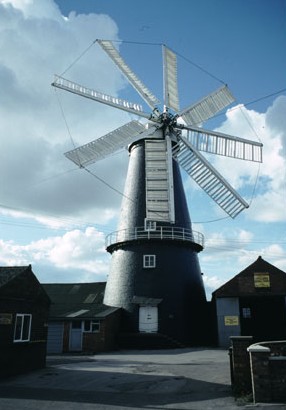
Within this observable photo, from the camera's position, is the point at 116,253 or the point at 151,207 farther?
the point at 116,253

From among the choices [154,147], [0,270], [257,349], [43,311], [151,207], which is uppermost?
[154,147]

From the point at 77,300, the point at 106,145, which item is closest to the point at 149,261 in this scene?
the point at 77,300

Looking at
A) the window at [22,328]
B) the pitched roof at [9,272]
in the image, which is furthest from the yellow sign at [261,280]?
the pitched roof at [9,272]

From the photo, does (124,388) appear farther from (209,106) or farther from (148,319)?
(209,106)

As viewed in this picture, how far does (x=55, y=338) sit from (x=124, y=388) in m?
16.1

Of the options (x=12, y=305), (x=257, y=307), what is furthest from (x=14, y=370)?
(x=257, y=307)

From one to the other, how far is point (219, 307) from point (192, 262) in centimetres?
392

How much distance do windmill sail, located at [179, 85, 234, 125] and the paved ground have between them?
1674 cm

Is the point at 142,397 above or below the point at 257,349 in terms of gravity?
below

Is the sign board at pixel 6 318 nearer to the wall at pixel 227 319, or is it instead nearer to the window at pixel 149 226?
the window at pixel 149 226

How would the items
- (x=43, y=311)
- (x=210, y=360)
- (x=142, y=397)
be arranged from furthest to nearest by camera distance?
(x=210, y=360), (x=43, y=311), (x=142, y=397)

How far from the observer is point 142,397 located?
36.7 feet

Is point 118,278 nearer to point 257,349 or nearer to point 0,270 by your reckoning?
point 0,270

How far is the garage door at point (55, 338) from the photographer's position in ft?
88.9
